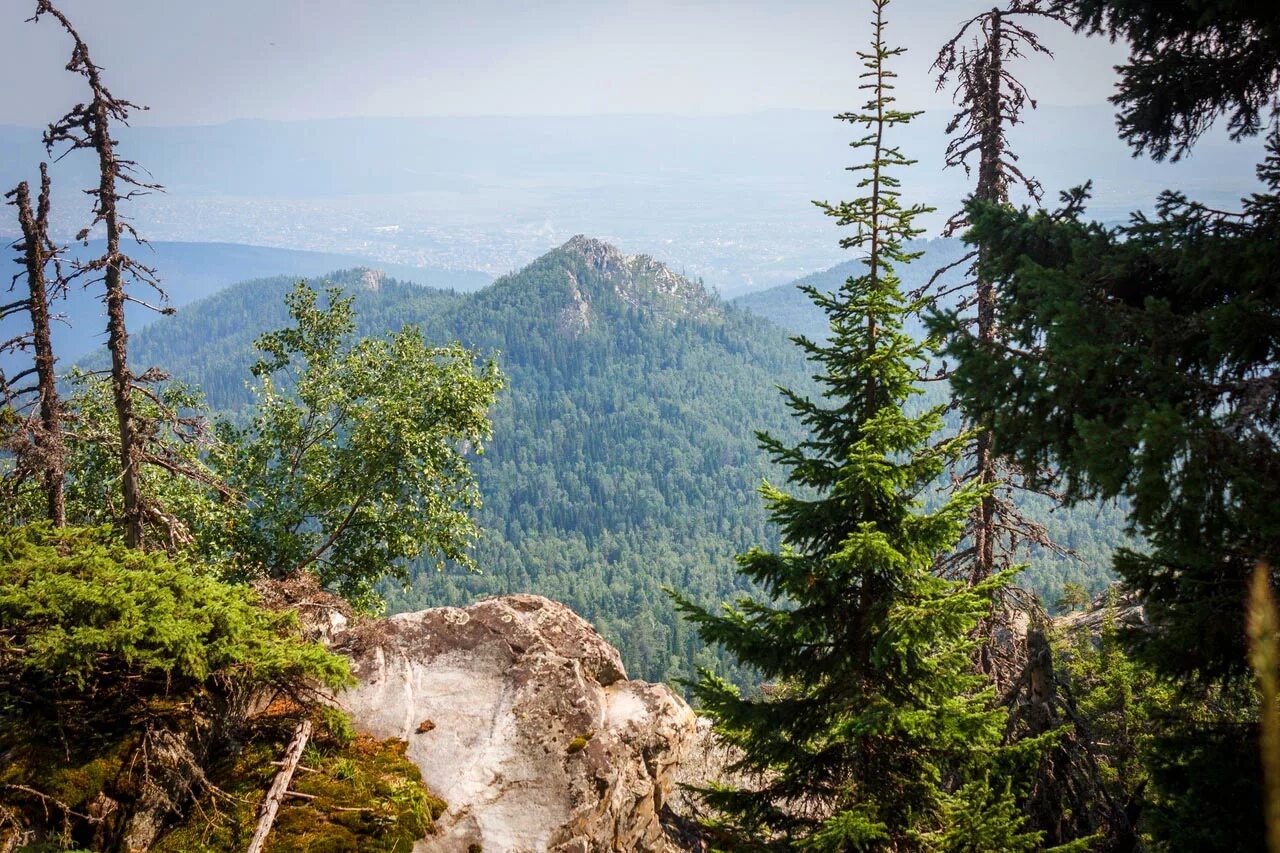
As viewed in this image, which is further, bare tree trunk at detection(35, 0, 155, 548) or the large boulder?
bare tree trunk at detection(35, 0, 155, 548)

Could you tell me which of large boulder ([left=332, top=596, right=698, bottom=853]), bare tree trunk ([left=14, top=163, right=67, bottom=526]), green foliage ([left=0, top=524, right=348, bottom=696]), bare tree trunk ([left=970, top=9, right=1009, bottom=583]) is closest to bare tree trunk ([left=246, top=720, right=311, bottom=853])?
green foliage ([left=0, top=524, right=348, bottom=696])

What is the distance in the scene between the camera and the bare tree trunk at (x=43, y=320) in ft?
48.3

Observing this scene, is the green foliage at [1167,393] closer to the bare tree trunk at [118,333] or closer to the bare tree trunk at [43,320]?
the bare tree trunk at [118,333]

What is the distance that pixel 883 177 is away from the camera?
860 centimetres

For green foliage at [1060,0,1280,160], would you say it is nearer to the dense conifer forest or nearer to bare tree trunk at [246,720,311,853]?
the dense conifer forest

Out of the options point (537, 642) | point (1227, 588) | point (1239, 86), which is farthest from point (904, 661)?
point (1239, 86)

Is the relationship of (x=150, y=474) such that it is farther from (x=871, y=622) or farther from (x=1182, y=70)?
(x=1182, y=70)

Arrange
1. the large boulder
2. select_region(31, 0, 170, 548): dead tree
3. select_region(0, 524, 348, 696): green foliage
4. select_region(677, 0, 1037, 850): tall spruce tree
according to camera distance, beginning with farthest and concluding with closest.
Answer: select_region(31, 0, 170, 548): dead tree < the large boulder < select_region(677, 0, 1037, 850): tall spruce tree < select_region(0, 524, 348, 696): green foliage

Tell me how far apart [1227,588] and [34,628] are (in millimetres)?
11057

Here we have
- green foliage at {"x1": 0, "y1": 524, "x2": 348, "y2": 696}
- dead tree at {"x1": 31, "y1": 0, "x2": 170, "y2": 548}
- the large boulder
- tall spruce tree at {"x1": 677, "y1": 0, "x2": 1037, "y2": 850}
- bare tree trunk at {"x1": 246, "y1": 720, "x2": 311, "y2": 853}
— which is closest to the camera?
green foliage at {"x1": 0, "y1": 524, "x2": 348, "y2": 696}

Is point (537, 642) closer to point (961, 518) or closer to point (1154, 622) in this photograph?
point (961, 518)

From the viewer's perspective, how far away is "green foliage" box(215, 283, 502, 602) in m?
18.3

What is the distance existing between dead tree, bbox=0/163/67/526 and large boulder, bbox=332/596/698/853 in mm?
7346

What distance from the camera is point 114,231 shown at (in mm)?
13852
